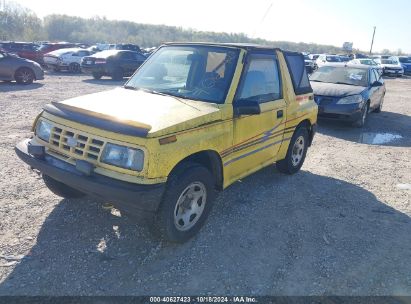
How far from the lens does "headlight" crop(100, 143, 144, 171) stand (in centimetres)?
292

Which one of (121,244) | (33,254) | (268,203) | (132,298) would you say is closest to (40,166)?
(33,254)

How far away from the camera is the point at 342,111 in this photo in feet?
29.3

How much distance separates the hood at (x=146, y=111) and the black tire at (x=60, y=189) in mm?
916

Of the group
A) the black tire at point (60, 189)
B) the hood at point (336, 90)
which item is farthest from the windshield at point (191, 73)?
the hood at point (336, 90)

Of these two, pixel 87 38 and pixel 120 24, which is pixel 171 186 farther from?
pixel 120 24

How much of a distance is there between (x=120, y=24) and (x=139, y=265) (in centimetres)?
11156

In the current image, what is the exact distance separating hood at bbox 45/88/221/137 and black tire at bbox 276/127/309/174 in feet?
7.31

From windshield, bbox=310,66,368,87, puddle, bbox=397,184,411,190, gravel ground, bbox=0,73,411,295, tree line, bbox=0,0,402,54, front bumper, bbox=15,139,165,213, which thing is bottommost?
gravel ground, bbox=0,73,411,295

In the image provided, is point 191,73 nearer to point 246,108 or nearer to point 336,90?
point 246,108

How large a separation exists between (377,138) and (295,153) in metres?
4.20

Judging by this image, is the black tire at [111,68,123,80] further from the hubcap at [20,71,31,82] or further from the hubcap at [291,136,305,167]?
the hubcap at [291,136,305,167]

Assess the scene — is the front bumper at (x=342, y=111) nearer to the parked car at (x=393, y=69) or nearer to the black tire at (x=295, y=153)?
the black tire at (x=295, y=153)

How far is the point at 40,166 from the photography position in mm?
3377

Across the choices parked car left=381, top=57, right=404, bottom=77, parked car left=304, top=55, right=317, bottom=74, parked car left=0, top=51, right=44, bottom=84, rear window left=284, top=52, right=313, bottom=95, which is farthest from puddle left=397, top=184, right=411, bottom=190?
parked car left=381, top=57, right=404, bottom=77
